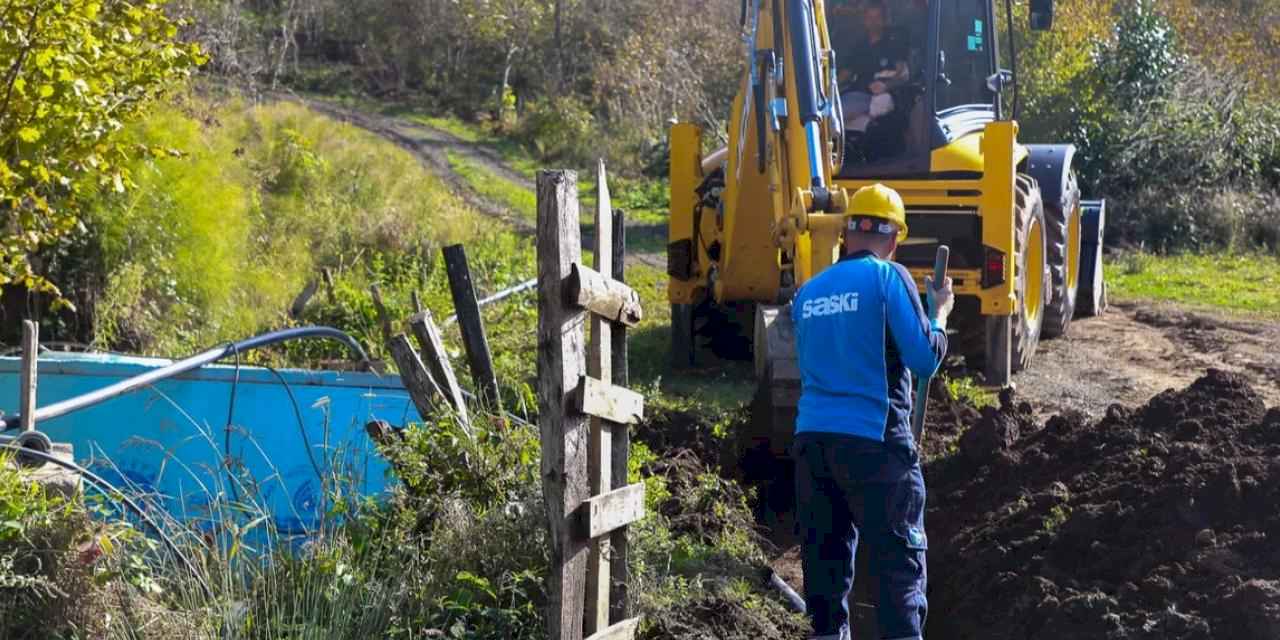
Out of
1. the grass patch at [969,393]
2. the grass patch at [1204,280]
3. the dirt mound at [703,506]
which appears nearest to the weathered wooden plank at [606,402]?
the dirt mound at [703,506]

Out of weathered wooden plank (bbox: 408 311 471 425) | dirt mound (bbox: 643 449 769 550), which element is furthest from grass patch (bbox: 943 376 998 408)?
weathered wooden plank (bbox: 408 311 471 425)

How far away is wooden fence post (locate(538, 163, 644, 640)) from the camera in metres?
5.38

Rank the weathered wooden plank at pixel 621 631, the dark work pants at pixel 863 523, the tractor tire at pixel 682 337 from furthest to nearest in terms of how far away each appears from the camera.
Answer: the tractor tire at pixel 682 337 → the dark work pants at pixel 863 523 → the weathered wooden plank at pixel 621 631

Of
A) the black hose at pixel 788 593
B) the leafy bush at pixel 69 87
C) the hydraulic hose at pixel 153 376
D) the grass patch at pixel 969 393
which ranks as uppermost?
the leafy bush at pixel 69 87

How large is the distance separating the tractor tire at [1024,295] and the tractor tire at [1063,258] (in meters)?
0.15

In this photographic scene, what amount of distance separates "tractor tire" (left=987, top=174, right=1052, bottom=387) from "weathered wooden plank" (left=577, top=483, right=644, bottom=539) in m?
5.53

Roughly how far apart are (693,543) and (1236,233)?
50.2ft

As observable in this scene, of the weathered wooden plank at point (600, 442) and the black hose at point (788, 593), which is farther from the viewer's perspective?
the black hose at point (788, 593)

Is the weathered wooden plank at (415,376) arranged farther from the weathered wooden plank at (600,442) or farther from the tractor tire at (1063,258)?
the tractor tire at (1063,258)

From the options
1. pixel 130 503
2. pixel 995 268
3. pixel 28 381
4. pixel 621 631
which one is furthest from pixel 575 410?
pixel 995 268

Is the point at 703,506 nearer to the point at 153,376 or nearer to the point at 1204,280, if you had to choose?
the point at 153,376

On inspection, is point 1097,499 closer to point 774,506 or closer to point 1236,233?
point 774,506

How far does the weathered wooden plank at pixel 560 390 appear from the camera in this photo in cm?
536

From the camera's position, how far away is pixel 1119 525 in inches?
276
